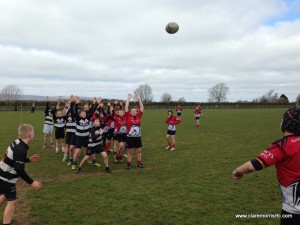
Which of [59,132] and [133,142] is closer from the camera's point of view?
[133,142]

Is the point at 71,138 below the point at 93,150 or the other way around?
the other way around

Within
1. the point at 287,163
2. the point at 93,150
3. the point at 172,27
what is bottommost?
the point at 93,150

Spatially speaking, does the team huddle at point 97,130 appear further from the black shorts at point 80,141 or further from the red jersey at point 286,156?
the red jersey at point 286,156

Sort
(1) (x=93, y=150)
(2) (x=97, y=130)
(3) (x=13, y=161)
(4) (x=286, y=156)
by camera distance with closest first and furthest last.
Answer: (4) (x=286, y=156) → (3) (x=13, y=161) → (1) (x=93, y=150) → (2) (x=97, y=130)

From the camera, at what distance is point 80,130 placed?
32.8ft

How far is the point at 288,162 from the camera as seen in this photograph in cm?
329

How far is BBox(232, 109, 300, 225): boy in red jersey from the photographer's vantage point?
Answer: 3217 millimetres

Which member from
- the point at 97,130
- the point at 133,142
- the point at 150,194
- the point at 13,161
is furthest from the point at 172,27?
the point at 13,161

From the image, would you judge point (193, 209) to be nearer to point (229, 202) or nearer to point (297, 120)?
point (229, 202)

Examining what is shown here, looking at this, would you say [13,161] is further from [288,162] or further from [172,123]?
[172,123]

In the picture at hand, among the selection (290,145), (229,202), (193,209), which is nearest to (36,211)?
(193,209)

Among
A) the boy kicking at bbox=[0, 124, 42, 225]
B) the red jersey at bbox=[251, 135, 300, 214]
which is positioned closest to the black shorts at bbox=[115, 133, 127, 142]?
the boy kicking at bbox=[0, 124, 42, 225]

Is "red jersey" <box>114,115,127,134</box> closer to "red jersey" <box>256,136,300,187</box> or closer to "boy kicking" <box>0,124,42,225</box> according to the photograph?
"boy kicking" <box>0,124,42,225</box>

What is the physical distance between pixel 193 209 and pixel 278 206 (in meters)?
2.10
